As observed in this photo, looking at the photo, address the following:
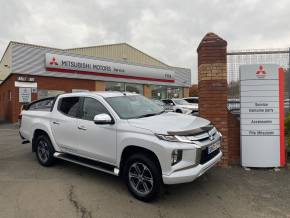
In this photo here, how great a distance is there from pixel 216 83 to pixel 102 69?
17.5m

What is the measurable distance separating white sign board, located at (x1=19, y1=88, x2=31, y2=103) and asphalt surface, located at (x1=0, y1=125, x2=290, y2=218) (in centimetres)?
1202

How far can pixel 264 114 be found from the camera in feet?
18.4

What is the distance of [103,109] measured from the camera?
471 cm

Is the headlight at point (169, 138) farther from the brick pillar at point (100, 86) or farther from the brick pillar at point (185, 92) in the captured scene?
the brick pillar at point (185, 92)

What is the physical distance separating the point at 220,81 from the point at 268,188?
2.50m

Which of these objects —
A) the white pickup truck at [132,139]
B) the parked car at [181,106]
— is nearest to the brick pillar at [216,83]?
the white pickup truck at [132,139]

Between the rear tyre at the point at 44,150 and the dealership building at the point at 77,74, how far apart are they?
1171 cm

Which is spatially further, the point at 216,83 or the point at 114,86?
the point at 114,86

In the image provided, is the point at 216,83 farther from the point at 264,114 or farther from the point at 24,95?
the point at 24,95

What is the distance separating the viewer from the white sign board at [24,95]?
54.2 feet

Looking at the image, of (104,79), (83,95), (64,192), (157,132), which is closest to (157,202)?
(157,132)

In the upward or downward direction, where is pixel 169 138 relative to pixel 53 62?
downward

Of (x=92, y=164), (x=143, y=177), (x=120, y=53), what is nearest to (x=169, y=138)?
(x=143, y=177)

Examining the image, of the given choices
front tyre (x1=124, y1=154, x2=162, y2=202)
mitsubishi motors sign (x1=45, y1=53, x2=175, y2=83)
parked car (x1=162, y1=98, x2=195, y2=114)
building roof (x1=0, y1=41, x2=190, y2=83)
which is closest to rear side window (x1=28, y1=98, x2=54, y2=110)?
front tyre (x1=124, y1=154, x2=162, y2=202)
